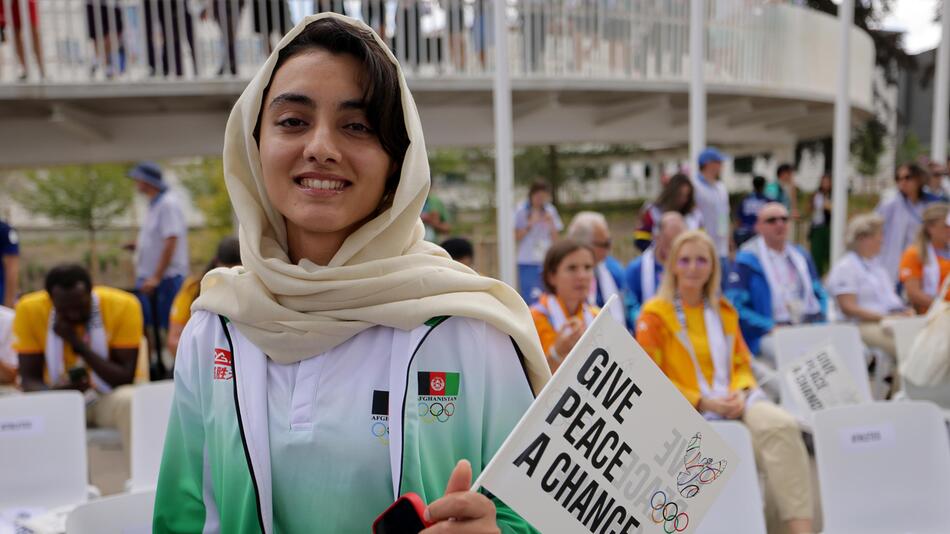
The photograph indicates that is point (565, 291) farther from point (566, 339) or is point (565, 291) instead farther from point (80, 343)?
point (80, 343)

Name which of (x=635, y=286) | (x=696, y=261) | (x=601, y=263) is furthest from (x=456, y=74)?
(x=696, y=261)

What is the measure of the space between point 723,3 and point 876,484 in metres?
9.08

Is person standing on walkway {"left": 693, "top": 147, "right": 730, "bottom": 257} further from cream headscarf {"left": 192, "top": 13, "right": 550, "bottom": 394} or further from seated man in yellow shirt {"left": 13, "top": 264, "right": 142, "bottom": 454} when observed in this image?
cream headscarf {"left": 192, "top": 13, "right": 550, "bottom": 394}

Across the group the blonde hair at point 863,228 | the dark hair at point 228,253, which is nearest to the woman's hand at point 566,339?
the dark hair at point 228,253

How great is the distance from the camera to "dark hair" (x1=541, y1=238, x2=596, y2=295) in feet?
13.5

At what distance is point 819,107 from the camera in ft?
42.3

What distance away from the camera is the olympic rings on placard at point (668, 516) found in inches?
49.4

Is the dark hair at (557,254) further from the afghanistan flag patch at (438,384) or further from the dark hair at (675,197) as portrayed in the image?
the afghanistan flag patch at (438,384)

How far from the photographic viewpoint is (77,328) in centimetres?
434

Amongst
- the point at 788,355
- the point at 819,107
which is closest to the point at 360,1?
the point at 788,355

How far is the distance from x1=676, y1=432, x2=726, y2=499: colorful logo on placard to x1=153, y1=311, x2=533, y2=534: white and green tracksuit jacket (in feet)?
0.93

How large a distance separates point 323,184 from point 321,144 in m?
0.07

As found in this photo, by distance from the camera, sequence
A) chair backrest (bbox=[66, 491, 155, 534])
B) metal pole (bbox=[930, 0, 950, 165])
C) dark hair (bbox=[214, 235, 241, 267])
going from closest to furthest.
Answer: chair backrest (bbox=[66, 491, 155, 534]), dark hair (bbox=[214, 235, 241, 267]), metal pole (bbox=[930, 0, 950, 165])

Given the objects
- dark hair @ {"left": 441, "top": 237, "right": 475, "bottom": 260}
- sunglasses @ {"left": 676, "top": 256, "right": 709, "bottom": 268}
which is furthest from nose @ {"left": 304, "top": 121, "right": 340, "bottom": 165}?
dark hair @ {"left": 441, "top": 237, "right": 475, "bottom": 260}
